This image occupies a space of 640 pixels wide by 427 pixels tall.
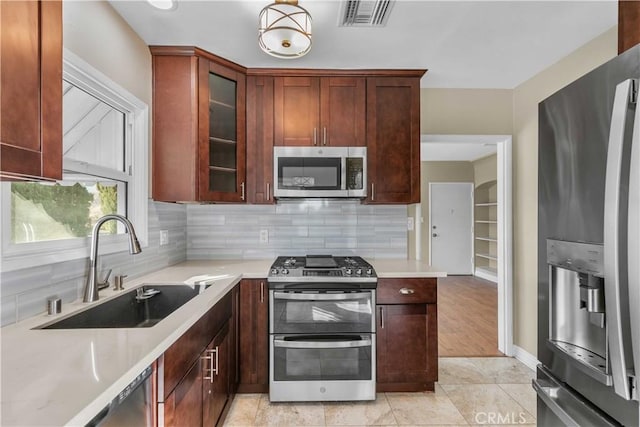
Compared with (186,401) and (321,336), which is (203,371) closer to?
(186,401)

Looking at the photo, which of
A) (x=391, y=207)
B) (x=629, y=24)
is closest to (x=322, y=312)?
(x=391, y=207)

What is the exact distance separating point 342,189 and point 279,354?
1243 mm

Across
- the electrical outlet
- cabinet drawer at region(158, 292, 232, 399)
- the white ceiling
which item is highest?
the white ceiling

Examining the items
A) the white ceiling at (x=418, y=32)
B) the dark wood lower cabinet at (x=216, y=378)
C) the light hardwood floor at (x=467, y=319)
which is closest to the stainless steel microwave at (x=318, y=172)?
the white ceiling at (x=418, y=32)

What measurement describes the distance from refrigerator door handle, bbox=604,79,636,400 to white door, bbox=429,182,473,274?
5958mm

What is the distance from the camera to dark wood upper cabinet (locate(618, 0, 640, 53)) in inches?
41.3

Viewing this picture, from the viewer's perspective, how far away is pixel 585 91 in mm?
1026

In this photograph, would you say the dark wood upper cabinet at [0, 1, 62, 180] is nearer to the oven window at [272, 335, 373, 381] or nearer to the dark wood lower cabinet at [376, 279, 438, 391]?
the oven window at [272, 335, 373, 381]

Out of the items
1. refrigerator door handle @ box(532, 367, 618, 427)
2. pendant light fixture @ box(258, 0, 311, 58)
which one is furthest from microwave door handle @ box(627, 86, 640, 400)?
pendant light fixture @ box(258, 0, 311, 58)

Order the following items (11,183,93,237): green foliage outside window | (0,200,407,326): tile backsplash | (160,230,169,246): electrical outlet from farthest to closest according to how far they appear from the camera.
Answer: (0,200,407,326): tile backsplash < (160,230,169,246): electrical outlet < (11,183,93,237): green foliage outside window

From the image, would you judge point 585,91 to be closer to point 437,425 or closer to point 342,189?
point 342,189

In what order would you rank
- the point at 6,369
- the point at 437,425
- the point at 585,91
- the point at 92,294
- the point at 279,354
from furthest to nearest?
the point at 279,354 → the point at 437,425 → the point at 92,294 → the point at 585,91 → the point at 6,369

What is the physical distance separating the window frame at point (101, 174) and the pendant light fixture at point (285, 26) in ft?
2.92

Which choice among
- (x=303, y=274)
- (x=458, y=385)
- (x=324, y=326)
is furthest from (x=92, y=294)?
(x=458, y=385)
